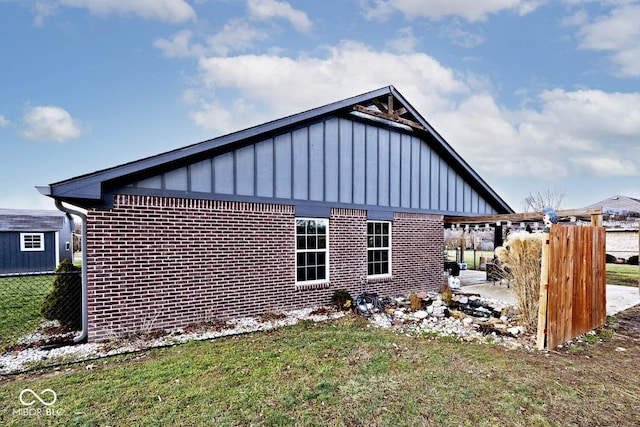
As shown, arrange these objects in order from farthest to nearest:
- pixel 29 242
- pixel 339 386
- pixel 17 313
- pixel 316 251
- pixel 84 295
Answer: pixel 29 242 < pixel 316 251 < pixel 17 313 < pixel 84 295 < pixel 339 386

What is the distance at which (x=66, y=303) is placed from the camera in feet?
21.5

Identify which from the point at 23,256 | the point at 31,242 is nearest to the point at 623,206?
the point at 31,242

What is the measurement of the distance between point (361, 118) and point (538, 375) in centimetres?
711

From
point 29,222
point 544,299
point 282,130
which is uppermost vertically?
point 282,130

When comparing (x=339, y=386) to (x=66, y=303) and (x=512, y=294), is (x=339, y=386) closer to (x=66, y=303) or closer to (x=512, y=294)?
(x=512, y=294)

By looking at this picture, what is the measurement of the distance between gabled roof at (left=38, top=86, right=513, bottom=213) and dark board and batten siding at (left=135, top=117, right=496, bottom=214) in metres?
0.22

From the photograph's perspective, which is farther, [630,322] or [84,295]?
[630,322]

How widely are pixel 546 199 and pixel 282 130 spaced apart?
40260 millimetres

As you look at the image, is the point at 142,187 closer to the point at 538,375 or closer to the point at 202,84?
the point at 538,375

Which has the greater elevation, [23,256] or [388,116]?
[388,116]

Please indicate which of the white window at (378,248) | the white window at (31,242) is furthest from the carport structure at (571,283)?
the white window at (31,242)

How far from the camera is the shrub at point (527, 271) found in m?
6.29

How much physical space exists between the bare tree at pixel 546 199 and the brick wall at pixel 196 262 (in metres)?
37.0

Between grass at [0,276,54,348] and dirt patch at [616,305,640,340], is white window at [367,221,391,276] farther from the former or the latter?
grass at [0,276,54,348]
